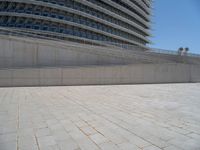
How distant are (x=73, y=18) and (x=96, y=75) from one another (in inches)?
1089

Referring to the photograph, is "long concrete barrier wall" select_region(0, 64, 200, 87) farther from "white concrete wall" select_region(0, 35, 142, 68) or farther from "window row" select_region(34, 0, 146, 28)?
"window row" select_region(34, 0, 146, 28)

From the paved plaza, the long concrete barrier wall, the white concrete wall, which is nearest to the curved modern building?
the white concrete wall

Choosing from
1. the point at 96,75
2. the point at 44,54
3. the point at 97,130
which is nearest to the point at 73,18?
the point at 44,54

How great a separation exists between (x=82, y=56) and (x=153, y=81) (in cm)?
969

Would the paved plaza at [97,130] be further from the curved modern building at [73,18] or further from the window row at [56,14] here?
the window row at [56,14]

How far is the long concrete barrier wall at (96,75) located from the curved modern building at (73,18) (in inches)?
741

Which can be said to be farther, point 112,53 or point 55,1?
point 55,1

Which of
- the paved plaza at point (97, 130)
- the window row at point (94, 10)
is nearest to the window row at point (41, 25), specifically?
the window row at point (94, 10)

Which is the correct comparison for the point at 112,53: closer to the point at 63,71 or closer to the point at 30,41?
the point at 63,71

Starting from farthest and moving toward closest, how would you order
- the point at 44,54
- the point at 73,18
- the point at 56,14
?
the point at 73,18 → the point at 56,14 → the point at 44,54

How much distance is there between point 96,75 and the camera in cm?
1922

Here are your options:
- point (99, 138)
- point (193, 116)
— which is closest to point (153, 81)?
point (193, 116)

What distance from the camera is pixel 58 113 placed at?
668 centimetres

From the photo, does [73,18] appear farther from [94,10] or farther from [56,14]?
[94,10]
